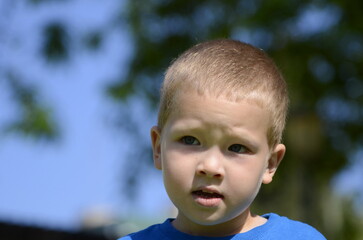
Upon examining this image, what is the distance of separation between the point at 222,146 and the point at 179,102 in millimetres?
238

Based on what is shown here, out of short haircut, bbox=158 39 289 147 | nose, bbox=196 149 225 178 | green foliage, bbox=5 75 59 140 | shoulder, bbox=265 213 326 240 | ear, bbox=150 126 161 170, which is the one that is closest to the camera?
nose, bbox=196 149 225 178

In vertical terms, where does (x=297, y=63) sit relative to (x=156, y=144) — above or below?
above

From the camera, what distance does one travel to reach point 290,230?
120 inches

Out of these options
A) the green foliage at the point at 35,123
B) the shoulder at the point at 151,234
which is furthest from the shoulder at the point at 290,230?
the green foliage at the point at 35,123

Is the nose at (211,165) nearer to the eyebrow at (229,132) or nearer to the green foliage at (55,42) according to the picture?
the eyebrow at (229,132)

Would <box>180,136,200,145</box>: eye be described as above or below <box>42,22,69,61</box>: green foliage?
below

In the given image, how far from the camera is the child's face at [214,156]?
283 cm

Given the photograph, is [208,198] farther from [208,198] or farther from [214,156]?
[214,156]

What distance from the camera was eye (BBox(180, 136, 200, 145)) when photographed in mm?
2887

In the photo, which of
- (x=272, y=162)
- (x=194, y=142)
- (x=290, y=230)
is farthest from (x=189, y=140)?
(x=290, y=230)

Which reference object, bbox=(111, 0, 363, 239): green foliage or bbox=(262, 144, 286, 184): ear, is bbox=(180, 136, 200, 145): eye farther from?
bbox=(111, 0, 363, 239): green foliage

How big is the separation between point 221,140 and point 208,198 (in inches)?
8.0

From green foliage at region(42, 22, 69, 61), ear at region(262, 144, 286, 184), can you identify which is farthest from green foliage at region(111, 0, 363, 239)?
ear at region(262, 144, 286, 184)

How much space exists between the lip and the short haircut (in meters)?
0.31
